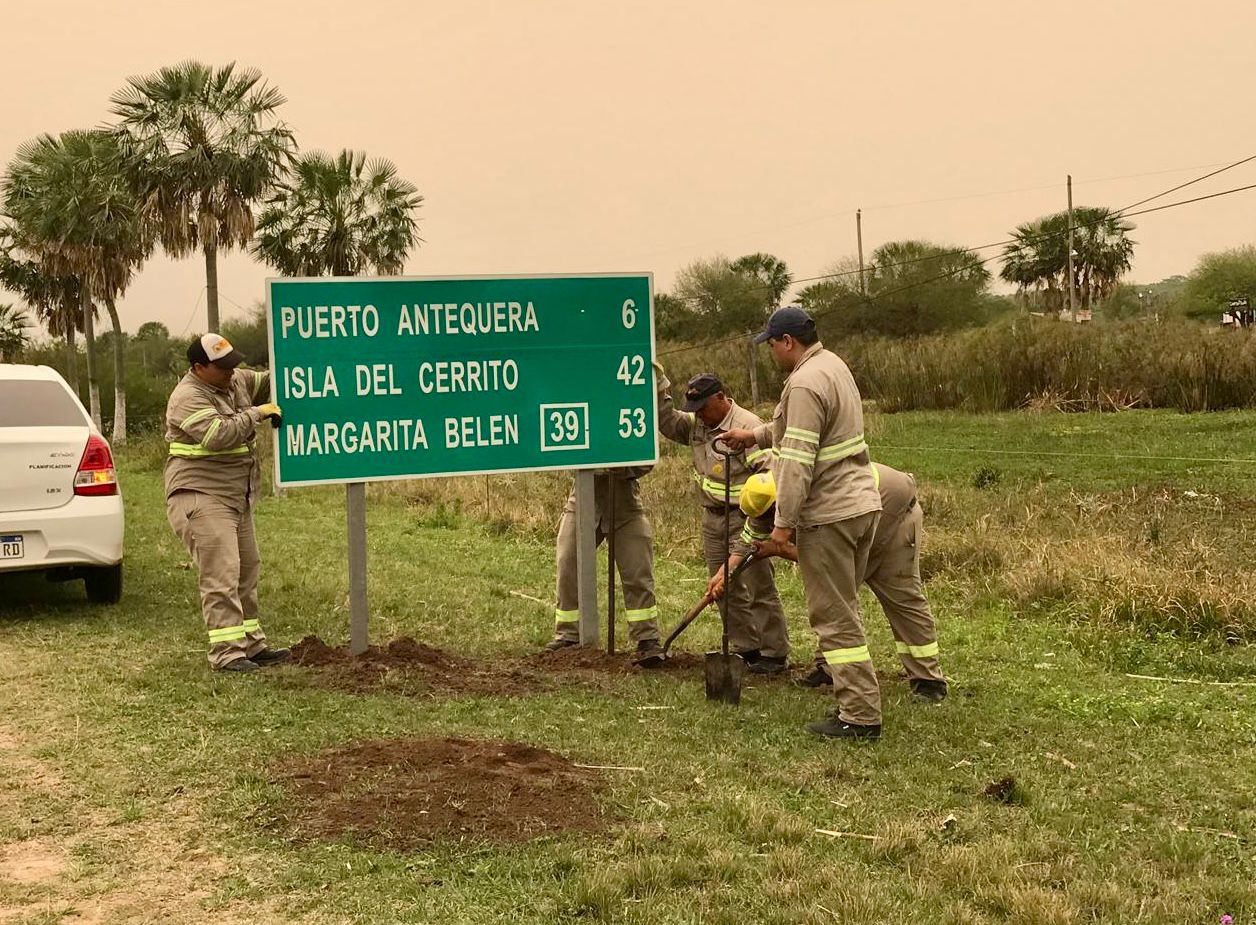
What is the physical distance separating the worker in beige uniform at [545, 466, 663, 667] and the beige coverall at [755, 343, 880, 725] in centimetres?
173

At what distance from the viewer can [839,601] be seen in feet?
20.1

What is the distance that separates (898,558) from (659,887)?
9.93 feet

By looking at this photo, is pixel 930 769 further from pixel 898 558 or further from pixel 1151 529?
pixel 1151 529

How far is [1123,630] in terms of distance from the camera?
8.32 m

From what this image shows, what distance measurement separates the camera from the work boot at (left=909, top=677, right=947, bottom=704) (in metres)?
6.80

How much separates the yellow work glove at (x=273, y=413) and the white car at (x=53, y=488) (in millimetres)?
2381

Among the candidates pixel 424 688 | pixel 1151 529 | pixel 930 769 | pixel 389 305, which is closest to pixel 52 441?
pixel 389 305

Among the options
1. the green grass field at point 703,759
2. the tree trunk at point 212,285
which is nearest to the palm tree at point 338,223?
the tree trunk at point 212,285

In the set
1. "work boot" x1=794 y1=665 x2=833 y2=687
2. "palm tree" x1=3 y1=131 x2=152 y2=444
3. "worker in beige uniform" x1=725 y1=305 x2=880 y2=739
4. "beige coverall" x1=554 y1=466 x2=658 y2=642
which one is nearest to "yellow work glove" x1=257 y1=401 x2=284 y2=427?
"beige coverall" x1=554 y1=466 x2=658 y2=642

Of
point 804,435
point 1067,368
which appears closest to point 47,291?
point 1067,368

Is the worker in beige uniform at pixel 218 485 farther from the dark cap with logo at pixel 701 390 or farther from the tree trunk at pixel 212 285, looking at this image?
the tree trunk at pixel 212 285

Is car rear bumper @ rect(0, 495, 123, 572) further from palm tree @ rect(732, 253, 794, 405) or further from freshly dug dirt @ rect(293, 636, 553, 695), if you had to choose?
palm tree @ rect(732, 253, 794, 405)

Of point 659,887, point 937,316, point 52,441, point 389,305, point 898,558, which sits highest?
point 937,316

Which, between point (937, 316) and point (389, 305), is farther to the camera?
point (937, 316)
